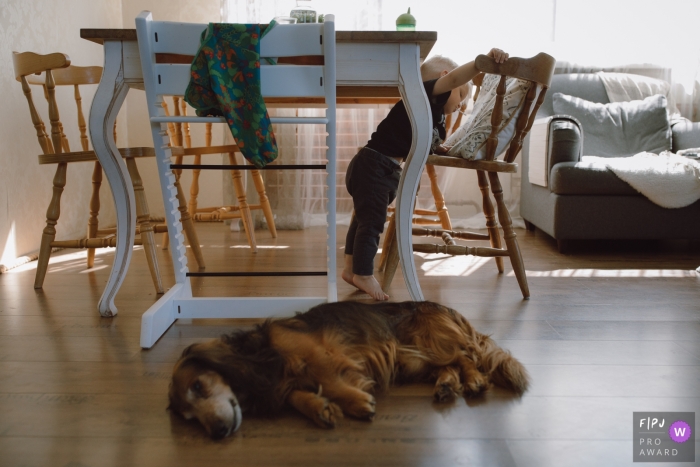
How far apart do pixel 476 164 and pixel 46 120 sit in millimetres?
2180

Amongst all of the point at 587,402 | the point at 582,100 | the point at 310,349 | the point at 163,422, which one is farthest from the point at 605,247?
the point at 163,422

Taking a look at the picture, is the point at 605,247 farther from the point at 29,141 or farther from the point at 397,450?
the point at 29,141

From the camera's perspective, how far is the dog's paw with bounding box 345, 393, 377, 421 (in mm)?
1137

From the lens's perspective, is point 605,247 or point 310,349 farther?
point 605,247

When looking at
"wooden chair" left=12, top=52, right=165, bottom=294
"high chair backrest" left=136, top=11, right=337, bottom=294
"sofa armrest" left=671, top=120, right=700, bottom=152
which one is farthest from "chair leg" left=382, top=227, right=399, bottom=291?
"sofa armrest" left=671, top=120, right=700, bottom=152

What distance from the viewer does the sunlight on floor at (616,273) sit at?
7.98ft

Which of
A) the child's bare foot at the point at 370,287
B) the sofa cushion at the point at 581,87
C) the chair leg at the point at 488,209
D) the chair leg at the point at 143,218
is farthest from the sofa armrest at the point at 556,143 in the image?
the chair leg at the point at 143,218

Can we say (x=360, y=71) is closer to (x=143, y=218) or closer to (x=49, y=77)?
(x=143, y=218)

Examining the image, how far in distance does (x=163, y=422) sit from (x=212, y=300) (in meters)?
0.64

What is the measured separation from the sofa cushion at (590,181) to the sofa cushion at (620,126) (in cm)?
70

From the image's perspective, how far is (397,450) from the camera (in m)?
1.03

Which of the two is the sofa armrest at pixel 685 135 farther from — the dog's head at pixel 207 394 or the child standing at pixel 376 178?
the dog's head at pixel 207 394

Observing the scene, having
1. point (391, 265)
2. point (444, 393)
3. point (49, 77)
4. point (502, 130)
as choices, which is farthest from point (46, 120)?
point (444, 393)

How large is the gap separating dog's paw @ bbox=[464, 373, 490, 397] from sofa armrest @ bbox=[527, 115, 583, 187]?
1952 millimetres
